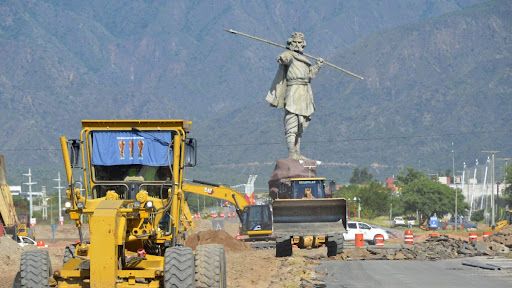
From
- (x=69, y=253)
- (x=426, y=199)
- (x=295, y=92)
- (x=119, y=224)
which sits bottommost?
(x=426, y=199)

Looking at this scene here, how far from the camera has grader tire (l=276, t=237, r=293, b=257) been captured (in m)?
48.9

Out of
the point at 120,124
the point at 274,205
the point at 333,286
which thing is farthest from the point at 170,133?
the point at 274,205

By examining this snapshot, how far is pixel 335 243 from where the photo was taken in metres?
49.2

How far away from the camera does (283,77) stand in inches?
2299

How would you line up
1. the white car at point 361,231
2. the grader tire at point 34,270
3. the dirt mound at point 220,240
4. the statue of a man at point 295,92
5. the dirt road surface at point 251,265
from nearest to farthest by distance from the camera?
the grader tire at point 34,270 < the dirt road surface at point 251,265 < the statue of a man at point 295,92 < the dirt mound at point 220,240 < the white car at point 361,231

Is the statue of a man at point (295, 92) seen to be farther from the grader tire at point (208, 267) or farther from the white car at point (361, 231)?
the grader tire at point (208, 267)

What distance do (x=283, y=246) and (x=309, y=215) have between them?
1267 millimetres

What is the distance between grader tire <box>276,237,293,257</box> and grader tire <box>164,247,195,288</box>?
24.8 meters

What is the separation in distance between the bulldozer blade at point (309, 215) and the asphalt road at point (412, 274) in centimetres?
169

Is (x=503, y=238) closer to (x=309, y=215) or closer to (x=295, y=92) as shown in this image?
(x=295, y=92)

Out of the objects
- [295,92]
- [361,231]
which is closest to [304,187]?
[295,92]

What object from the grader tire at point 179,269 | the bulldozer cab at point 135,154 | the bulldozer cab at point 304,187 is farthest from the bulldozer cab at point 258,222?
the grader tire at point 179,269

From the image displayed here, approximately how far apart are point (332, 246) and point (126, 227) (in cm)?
2517

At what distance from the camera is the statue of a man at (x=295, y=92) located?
57.2 meters
